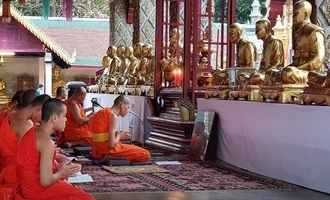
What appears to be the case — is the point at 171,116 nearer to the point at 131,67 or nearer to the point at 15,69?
the point at 131,67

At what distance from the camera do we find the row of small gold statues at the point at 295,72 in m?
6.18

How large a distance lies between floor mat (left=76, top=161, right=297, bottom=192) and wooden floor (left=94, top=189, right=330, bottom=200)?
187 mm

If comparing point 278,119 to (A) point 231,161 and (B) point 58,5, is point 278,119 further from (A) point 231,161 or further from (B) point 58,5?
(B) point 58,5

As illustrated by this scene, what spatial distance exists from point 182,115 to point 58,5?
16.4 m

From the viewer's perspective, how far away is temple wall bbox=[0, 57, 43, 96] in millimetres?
19391

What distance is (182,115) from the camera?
30.0 ft

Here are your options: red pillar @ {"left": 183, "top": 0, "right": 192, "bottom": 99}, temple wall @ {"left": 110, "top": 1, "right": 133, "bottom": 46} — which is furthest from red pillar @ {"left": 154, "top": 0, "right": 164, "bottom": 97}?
temple wall @ {"left": 110, "top": 1, "right": 133, "bottom": 46}

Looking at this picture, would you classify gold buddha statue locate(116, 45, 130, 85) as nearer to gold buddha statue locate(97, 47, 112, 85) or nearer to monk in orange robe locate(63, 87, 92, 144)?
gold buddha statue locate(97, 47, 112, 85)

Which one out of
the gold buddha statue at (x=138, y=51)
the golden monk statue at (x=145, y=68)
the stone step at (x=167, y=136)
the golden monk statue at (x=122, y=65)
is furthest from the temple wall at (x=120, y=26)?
the stone step at (x=167, y=136)

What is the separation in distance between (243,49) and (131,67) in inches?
185

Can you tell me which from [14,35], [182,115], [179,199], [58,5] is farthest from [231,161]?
[58,5]

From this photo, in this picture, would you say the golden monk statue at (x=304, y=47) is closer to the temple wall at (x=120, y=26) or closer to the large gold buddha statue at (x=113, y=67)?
the large gold buddha statue at (x=113, y=67)

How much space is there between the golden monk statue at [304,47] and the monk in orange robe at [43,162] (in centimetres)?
353

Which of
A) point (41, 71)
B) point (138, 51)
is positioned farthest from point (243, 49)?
point (41, 71)
